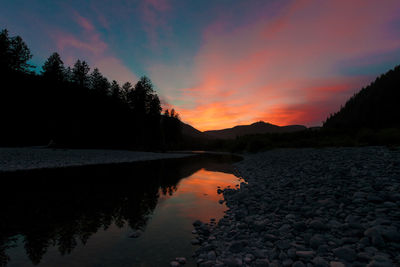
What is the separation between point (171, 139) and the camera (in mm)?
93188

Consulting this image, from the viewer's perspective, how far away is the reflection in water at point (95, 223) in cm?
411

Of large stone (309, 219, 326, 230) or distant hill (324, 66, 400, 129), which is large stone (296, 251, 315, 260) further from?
distant hill (324, 66, 400, 129)

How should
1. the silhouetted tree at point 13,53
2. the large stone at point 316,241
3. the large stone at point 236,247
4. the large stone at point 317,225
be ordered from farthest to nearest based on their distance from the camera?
the silhouetted tree at point 13,53, the large stone at point 317,225, the large stone at point 236,247, the large stone at point 316,241

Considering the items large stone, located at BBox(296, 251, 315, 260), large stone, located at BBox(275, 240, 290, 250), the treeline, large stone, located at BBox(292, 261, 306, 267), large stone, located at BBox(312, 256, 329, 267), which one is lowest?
large stone, located at BBox(275, 240, 290, 250)

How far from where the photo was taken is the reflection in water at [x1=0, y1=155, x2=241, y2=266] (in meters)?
4.11

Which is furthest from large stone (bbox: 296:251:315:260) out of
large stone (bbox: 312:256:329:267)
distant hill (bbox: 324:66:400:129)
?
distant hill (bbox: 324:66:400:129)

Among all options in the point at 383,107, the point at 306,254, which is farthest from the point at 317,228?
the point at 383,107

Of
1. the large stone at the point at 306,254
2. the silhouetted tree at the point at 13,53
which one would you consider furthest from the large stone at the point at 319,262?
the silhouetted tree at the point at 13,53

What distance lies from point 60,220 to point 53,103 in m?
47.4

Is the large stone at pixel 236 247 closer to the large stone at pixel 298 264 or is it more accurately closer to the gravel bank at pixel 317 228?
the gravel bank at pixel 317 228

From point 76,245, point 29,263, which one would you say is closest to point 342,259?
point 76,245

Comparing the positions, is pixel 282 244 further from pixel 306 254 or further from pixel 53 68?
pixel 53 68

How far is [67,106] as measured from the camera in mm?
43406

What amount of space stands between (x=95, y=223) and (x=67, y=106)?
4805cm
